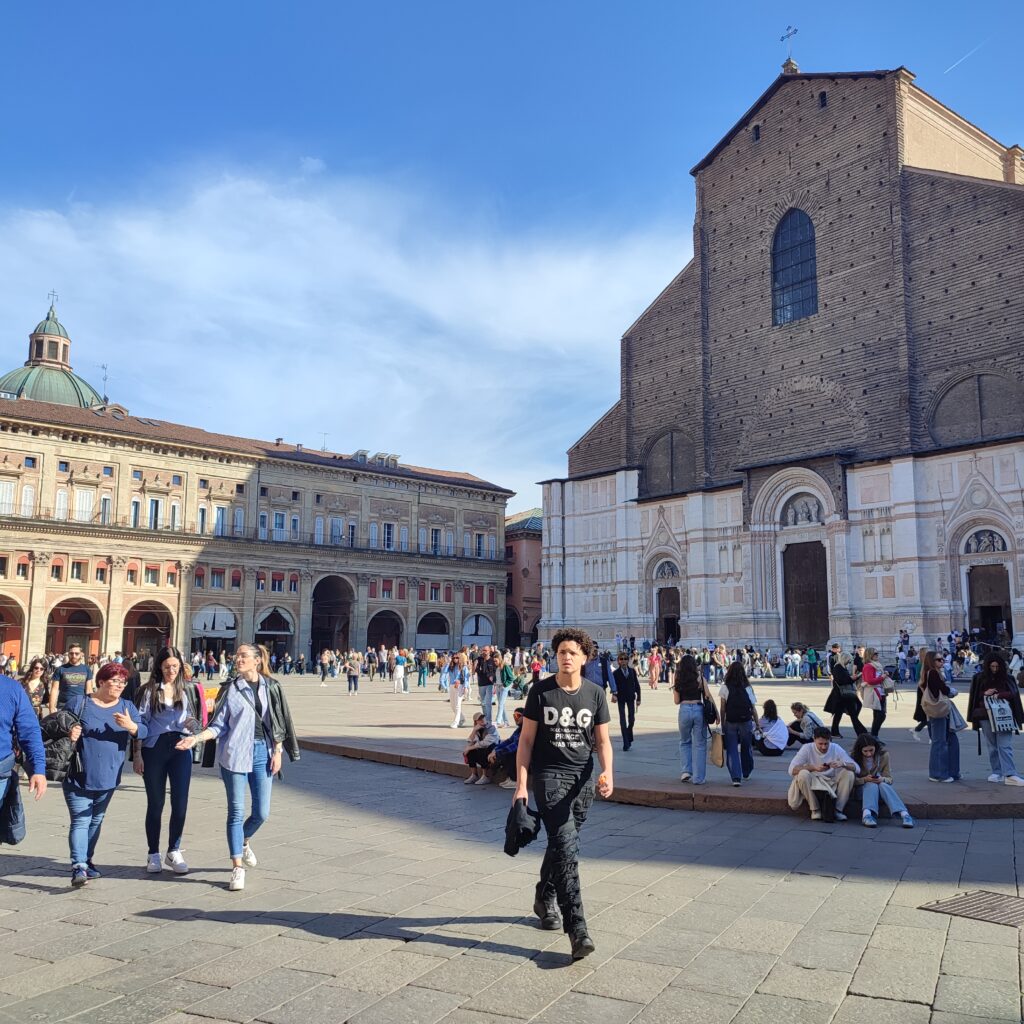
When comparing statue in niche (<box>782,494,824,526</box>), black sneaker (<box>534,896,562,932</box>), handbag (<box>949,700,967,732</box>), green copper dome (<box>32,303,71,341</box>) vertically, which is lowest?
black sneaker (<box>534,896,562,932</box>)

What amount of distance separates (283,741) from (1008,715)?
7317 millimetres

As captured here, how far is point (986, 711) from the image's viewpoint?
9.62 metres

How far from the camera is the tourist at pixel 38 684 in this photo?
11164 millimetres

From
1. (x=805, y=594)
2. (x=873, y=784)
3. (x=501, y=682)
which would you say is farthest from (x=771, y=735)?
(x=805, y=594)

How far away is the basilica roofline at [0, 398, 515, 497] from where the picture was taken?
152ft

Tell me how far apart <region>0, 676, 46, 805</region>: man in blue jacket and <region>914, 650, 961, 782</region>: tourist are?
8.52 m

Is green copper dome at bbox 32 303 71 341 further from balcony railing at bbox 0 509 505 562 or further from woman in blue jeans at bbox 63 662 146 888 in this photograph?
woman in blue jeans at bbox 63 662 146 888

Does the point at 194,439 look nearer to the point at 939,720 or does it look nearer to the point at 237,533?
the point at 237,533

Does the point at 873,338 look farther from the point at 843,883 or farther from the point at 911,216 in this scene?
the point at 843,883

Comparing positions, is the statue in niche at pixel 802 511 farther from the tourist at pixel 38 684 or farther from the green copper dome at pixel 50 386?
the green copper dome at pixel 50 386

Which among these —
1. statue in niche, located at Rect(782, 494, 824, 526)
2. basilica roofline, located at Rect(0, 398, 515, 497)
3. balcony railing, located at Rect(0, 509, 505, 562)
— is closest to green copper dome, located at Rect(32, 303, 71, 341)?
basilica roofline, located at Rect(0, 398, 515, 497)

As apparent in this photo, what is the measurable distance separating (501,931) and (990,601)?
3409 cm

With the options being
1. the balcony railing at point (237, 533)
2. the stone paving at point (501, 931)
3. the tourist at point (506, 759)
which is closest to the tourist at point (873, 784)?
the stone paving at point (501, 931)

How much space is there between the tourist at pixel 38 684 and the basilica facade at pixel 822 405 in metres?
31.4
